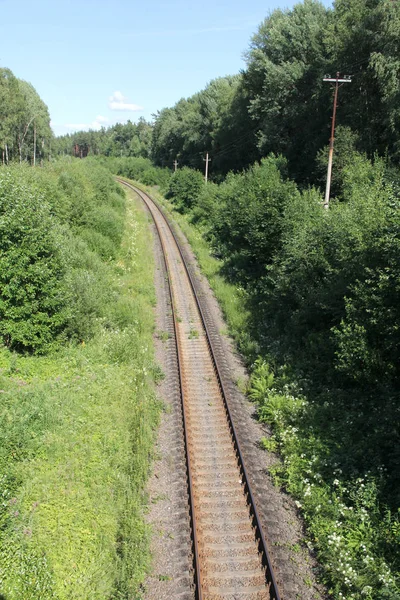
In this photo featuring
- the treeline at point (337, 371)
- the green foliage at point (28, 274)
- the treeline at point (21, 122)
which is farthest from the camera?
the treeline at point (21, 122)

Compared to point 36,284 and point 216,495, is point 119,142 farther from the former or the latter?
point 216,495

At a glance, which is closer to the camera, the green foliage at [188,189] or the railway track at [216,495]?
the railway track at [216,495]

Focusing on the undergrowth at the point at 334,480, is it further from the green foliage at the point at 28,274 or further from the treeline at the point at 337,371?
the green foliage at the point at 28,274

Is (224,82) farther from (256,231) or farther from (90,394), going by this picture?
(90,394)

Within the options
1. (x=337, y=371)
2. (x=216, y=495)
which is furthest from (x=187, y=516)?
(x=337, y=371)

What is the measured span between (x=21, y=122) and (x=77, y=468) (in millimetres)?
69199

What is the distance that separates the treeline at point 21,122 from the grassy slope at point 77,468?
105 feet

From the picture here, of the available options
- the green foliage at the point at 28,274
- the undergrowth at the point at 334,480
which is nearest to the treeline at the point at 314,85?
the undergrowth at the point at 334,480

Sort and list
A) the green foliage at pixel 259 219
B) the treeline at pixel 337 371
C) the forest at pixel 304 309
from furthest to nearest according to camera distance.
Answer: the green foliage at pixel 259 219, the forest at pixel 304 309, the treeline at pixel 337 371

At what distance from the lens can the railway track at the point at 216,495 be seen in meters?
8.23

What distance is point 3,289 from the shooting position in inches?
555

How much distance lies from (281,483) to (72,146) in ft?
689

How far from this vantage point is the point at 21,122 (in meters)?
67.8

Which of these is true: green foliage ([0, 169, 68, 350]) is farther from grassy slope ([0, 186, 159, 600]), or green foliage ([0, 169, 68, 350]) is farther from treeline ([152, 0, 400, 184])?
treeline ([152, 0, 400, 184])
